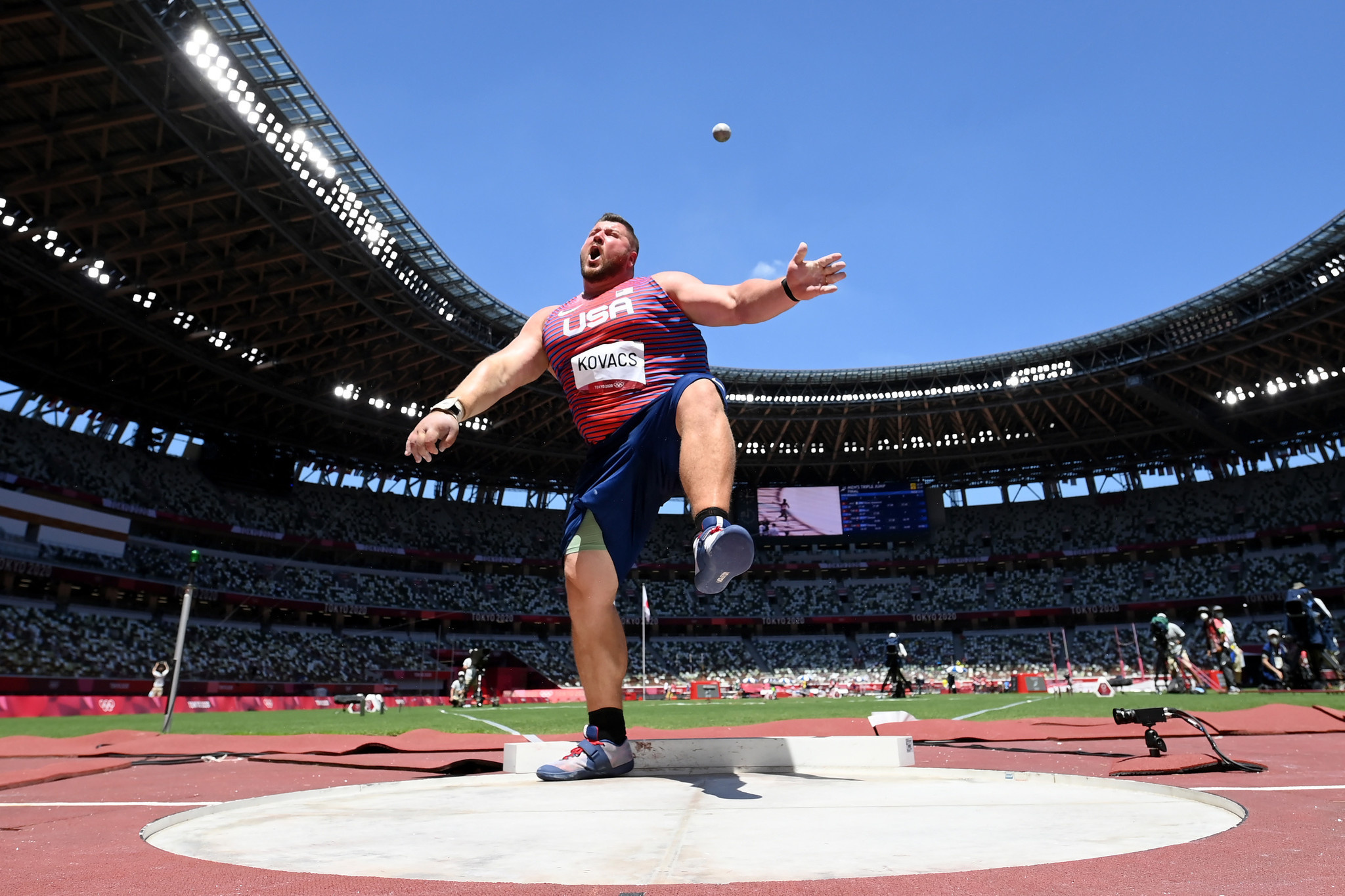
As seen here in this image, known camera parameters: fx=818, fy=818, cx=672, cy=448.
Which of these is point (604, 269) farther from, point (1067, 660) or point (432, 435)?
point (1067, 660)

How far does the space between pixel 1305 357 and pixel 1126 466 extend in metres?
17.0

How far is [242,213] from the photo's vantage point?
24484 mm

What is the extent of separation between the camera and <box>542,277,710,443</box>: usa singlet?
4.11 m

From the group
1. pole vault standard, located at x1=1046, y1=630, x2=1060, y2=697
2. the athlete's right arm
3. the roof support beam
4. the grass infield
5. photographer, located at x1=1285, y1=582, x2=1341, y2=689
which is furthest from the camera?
pole vault standard, located at x1=1046, y1=630, x2=1060, y2=697

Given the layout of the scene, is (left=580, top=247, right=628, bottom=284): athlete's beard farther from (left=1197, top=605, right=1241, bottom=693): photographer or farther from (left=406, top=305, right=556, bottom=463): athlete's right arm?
(left=1197, top=605, right=1241, bottom=693): photographer

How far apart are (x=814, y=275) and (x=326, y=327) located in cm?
2979

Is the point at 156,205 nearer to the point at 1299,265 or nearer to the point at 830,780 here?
the point at 830,780

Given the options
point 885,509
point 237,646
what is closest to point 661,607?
point 885,509

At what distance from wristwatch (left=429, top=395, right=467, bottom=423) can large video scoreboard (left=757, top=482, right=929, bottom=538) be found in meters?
49.3

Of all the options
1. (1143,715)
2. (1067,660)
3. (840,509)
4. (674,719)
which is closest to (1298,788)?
(1143,715)

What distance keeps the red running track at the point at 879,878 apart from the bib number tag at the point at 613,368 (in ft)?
7.89

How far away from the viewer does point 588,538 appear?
3.99m

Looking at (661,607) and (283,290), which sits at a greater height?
(283,290)

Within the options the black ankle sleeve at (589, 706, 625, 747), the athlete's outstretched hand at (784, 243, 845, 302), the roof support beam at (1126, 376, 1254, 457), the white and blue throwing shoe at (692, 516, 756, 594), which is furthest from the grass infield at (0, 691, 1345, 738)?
the roof support beam at (1126, 376, 1254, 457)
